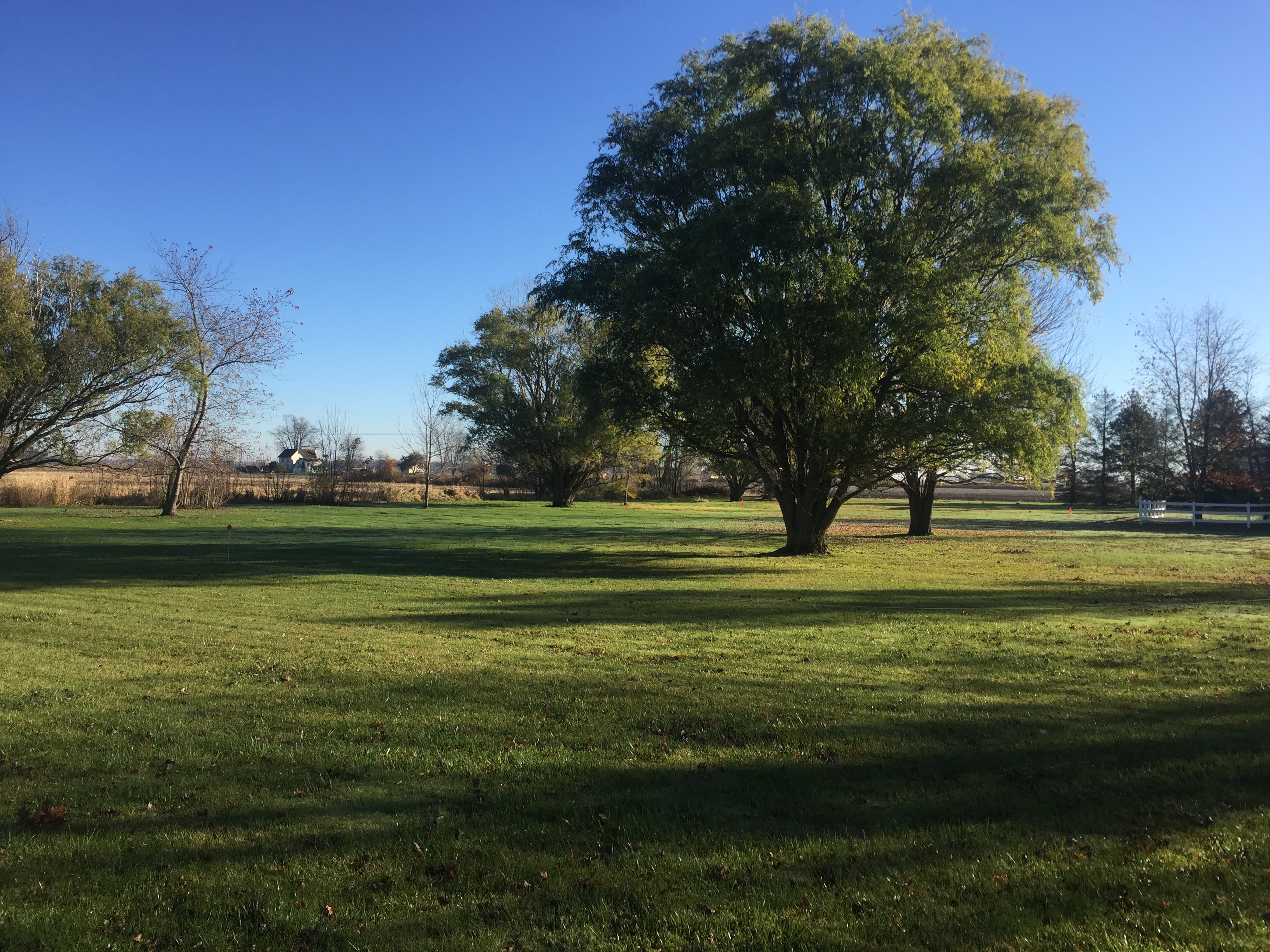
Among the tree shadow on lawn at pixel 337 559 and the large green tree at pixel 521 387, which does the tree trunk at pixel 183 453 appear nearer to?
the tree shadow on lawn at pixel 337 559

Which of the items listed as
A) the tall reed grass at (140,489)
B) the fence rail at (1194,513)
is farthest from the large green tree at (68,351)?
the fence rail at (1194,513)

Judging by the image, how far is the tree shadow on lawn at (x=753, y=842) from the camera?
147 inches

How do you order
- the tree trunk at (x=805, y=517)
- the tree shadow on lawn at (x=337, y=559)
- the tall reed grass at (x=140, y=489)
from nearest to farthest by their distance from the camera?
the tree shadow on lawn at (x=337, y=559) → the tree trunk at (x=805, y=517) → the tall reed grass at (x=140, y=489)

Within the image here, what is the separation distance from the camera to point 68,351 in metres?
32.6

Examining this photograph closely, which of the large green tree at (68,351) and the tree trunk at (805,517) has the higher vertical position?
the large green tree at (68,351)

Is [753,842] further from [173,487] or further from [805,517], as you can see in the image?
[173,487]

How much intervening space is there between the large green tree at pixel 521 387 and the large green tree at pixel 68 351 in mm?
24813

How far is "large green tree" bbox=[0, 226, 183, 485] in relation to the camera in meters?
31.7

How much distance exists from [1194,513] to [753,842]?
4555 centimetres

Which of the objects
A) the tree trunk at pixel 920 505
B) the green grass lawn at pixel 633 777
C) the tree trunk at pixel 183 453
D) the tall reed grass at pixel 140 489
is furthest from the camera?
the tall reed grass at pixel 140 489

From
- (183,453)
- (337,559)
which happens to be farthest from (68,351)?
(337,559)

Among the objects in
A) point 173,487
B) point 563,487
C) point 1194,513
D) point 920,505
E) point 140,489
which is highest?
point 563,487

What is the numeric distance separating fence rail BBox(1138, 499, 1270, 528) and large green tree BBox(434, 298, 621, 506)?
108 feet

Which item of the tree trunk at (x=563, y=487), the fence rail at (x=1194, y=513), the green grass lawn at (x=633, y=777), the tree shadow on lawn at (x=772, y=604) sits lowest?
the tree shadow on lawn at (x=772, y=604)
